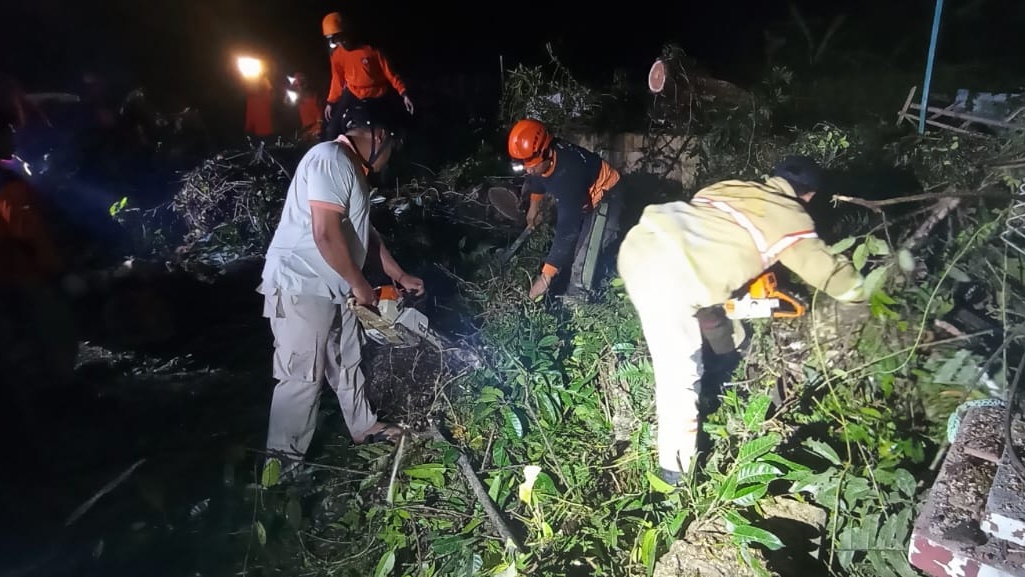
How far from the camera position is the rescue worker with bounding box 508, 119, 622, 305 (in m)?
2.15

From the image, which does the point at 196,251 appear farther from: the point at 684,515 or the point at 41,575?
the point at 684,515

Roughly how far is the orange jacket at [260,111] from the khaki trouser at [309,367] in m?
0.87

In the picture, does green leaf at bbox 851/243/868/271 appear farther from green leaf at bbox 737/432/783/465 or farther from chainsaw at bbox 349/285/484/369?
chainsaw at bbox 349/285/484/369

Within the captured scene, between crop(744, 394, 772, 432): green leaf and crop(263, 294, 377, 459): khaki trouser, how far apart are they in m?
1.74

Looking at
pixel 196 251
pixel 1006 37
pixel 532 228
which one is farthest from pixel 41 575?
pixel 1006 37

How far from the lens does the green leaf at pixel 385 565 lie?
216cm

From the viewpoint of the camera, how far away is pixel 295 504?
92.7 inches

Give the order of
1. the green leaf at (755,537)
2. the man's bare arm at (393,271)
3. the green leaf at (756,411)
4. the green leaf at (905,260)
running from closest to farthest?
the green leaf at (905,260), the green leaf at (755,537), the green leaf at (756,411), the man's bare arm at (393,271)

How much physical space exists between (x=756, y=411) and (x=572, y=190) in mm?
1107

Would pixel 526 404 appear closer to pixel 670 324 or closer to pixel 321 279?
pixel 670 324

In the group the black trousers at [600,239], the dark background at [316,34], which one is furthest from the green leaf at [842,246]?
the dark background at [316,34]

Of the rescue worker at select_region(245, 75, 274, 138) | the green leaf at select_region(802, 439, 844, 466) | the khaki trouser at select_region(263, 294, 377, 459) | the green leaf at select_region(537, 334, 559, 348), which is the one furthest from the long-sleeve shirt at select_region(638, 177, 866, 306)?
the rescue worker at select_region(245, 75, 274, 138)

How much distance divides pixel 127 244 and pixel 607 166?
2636 millimetres

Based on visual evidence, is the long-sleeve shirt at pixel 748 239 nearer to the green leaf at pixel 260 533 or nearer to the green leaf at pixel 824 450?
the green leaf at pixel 824 450
